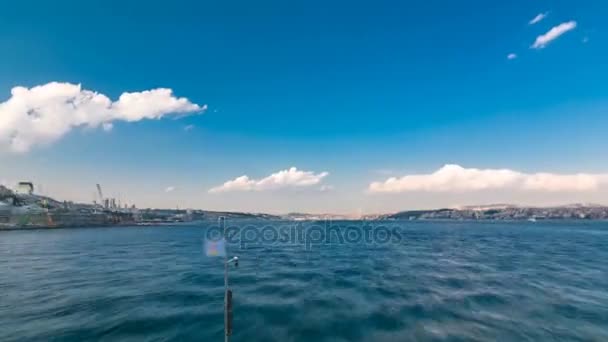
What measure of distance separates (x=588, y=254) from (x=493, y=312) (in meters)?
55.5

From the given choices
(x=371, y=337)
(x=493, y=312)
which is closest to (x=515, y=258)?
(x=493, y=312)

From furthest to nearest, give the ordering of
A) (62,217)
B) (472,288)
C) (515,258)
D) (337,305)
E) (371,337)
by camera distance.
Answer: (62,217) < (515,258) < (472,288) < (337,305) < (371,337)

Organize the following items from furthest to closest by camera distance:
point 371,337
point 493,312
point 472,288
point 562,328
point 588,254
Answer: point 588,254, point 472,288, point 493,312, point 562,328, point 371,337

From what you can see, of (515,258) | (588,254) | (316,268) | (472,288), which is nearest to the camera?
(472,288)

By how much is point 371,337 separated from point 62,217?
225m

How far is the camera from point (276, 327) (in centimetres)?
2186

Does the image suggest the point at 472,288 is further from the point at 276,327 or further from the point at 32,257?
the point at 32,257

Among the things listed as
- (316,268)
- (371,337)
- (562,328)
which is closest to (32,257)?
(316,268)

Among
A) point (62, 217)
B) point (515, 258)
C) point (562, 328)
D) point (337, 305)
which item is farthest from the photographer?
point (62, 217)

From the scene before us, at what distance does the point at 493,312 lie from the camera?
24.3 m

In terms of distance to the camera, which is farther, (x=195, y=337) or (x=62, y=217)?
(x=62, y=217)

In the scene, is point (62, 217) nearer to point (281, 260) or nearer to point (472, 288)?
point (281, 260)

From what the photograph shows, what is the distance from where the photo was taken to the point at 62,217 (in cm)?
17938

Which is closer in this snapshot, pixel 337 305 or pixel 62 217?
pixel 337 305
